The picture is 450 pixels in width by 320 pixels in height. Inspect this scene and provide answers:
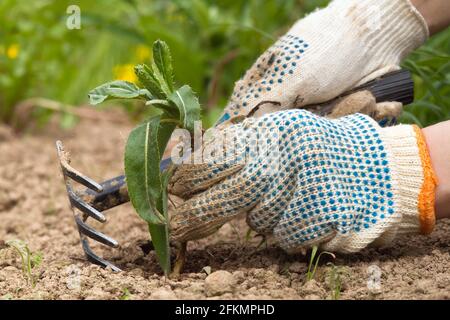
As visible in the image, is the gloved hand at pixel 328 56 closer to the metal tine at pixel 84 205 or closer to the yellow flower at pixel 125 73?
the metal tine at pixel 84 205

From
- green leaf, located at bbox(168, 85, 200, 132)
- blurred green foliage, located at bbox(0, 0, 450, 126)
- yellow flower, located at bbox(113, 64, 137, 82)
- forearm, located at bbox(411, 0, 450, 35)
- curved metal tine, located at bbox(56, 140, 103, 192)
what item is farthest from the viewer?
yellow flower, located at bbox(113, 64, 137, 82)

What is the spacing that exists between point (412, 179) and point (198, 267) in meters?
0.60

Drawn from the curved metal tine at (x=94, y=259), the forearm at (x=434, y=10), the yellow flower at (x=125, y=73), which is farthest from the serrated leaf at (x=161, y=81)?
the yellow flower at (x=125, y=73)

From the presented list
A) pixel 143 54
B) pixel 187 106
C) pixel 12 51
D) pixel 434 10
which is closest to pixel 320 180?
pixel 187 106

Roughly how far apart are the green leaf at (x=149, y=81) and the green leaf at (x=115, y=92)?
21mm

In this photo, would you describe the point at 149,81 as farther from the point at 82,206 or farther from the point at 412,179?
the point at 412,179

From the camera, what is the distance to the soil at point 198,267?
1.54m

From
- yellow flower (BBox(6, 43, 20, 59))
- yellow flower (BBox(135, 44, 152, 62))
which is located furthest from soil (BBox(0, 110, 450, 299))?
yellow flower (BBox(135, 44, 152, 62))

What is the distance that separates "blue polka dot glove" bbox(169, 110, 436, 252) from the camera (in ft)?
5.49

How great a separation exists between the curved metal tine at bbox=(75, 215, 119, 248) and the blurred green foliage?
4.56 ft

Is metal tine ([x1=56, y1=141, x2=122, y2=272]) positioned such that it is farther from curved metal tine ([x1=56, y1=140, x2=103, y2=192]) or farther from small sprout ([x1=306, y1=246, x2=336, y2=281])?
small sprout ([x1=306, y1=246, x2=336, y2=281])

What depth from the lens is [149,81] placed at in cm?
168

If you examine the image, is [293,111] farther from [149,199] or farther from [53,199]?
[53,199]
